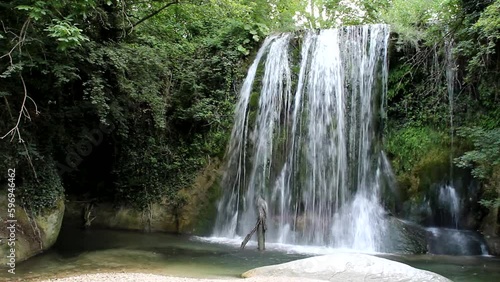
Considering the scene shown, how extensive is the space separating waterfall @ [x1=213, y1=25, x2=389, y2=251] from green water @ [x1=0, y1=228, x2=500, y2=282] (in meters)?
1.38

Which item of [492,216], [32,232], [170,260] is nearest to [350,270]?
[170,260]

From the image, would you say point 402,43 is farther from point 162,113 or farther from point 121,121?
point 121,121

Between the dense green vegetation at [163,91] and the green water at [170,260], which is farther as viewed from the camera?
the dense green vegetation at [163,91]

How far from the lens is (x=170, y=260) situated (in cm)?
744

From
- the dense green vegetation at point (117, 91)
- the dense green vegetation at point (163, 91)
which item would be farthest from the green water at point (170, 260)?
the dense green vegetation at point (117, 91)

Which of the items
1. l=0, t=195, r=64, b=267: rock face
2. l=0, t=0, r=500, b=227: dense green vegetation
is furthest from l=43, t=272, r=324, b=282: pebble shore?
l=0, t=0, r=500, b=227: dense green vegetation

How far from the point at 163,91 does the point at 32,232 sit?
207 inches

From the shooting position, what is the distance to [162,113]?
10438 mm

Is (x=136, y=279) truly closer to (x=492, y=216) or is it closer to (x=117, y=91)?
(x=117, y=91)

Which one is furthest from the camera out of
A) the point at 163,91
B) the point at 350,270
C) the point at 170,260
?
the point at 163,91

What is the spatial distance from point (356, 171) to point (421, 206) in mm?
1633

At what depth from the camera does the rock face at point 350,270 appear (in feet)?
17.9

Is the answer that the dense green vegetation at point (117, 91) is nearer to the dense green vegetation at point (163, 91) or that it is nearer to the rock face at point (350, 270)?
the dense green vegetation at point (163, 91)

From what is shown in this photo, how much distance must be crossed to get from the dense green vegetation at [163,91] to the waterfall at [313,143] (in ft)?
1.83
